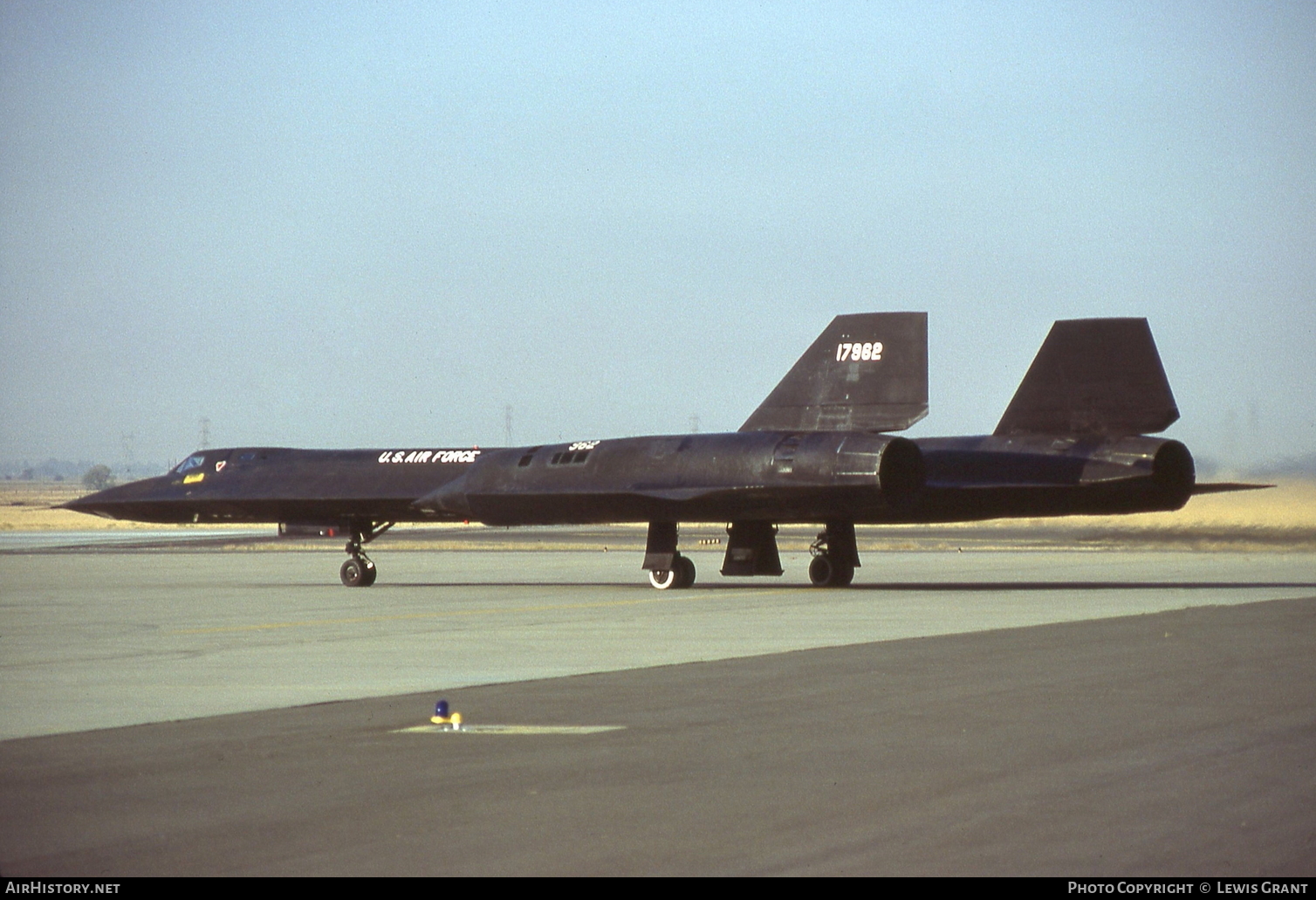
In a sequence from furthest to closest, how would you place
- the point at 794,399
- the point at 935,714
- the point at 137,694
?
the point at 794,399 → the point at 137,694 → the point at 935,714

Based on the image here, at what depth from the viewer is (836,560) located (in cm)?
3447

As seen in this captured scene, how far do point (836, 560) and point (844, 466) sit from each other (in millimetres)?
4260

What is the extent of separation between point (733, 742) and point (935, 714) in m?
2.18

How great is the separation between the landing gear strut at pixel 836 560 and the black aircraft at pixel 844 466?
34 mm

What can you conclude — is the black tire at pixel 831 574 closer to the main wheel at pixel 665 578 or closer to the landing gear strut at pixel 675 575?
the landing gear strut at pixel 675 575

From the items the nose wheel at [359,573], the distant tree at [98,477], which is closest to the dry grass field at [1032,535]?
the nose wheel at [359,573]

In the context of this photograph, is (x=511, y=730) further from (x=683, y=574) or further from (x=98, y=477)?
(x=98, y=477)

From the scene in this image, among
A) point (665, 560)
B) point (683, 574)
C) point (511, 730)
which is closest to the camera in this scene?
point (511, 730)

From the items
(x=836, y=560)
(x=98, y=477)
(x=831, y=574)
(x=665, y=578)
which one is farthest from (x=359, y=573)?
(x=98, y=477)

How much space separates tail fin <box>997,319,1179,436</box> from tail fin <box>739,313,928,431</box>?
206 cm

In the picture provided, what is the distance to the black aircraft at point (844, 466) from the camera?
31.1 m

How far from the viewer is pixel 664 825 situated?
28.0ft

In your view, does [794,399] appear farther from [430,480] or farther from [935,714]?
[935,714]
